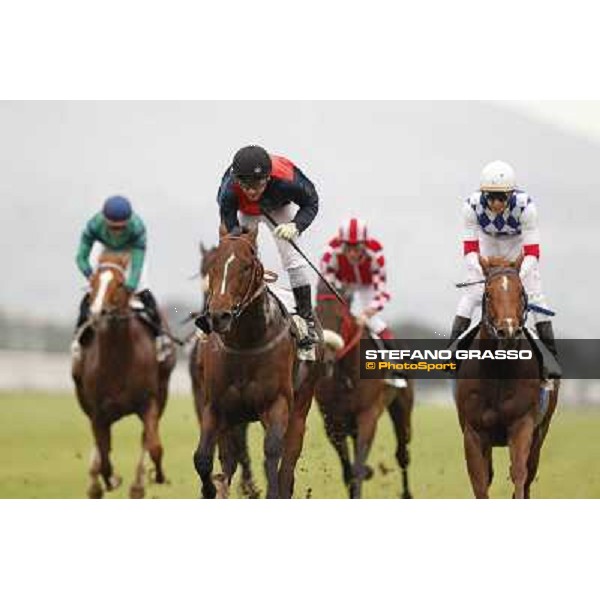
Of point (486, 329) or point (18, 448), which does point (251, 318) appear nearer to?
point (486, 329)

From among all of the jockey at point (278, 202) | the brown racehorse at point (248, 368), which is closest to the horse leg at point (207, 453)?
the brown racehorse at point (248, 368)

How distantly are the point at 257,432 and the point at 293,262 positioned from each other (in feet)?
9.17

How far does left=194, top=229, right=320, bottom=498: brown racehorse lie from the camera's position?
29.4ft

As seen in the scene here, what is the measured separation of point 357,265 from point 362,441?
4.46 feet

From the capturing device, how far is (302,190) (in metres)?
9.69

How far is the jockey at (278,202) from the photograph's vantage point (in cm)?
939

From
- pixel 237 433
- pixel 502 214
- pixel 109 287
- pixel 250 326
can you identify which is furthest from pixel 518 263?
pixel 109 287

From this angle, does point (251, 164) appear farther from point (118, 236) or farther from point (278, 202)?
point (118, 236)

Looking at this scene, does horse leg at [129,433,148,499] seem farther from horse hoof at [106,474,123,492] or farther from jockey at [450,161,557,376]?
jockey at [450,161,557,376]

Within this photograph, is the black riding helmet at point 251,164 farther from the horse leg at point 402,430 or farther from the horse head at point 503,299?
the horse leg at point 402,430

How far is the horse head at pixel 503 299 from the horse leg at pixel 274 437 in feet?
4.38

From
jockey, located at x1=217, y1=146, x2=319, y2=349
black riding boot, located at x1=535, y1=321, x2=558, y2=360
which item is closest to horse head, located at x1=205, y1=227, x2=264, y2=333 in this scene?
jockey, located at x1=217, y1=146, x2=319, y2=349

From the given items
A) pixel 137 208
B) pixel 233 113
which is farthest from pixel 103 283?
pixel 233 113

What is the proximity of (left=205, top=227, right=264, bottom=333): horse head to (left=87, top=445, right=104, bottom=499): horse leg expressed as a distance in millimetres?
3123
